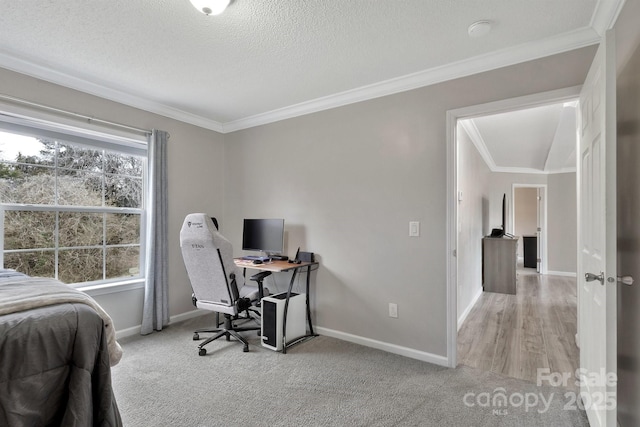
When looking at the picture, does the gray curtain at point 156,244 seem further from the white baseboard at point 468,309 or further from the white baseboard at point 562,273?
the white baseboard at point 562,273

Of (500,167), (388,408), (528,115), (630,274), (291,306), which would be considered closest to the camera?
(630,274)

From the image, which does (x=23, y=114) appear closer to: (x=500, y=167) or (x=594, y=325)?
(x=594, y=325)

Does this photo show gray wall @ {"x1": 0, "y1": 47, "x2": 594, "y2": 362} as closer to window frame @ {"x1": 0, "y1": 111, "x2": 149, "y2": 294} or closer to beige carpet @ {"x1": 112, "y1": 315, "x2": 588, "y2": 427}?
window frame @ {"x1": 0, "y1": 111, "x2": 149, "y2": 294}

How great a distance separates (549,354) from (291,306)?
7.52 ft

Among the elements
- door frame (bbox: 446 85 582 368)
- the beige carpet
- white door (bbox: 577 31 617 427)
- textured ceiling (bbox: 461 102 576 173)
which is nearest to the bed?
the beige carpet

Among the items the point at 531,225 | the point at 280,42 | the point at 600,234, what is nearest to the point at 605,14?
the point at 600,234

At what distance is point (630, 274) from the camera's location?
1.58 meters

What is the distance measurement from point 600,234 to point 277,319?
2297mm

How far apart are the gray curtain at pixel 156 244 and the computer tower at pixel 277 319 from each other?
47.6 inches

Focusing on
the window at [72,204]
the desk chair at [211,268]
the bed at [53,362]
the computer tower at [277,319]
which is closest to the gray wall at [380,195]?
the computer tower at [277,319]

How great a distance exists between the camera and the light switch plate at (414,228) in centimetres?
273

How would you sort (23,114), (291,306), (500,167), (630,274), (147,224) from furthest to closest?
(500,167), (147,224), (291,306), (23,114), (630,274)

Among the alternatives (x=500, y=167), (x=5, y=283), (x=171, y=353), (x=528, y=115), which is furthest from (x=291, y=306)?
(x=500, y=167)

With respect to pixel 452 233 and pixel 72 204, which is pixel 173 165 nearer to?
pixel 72 204
